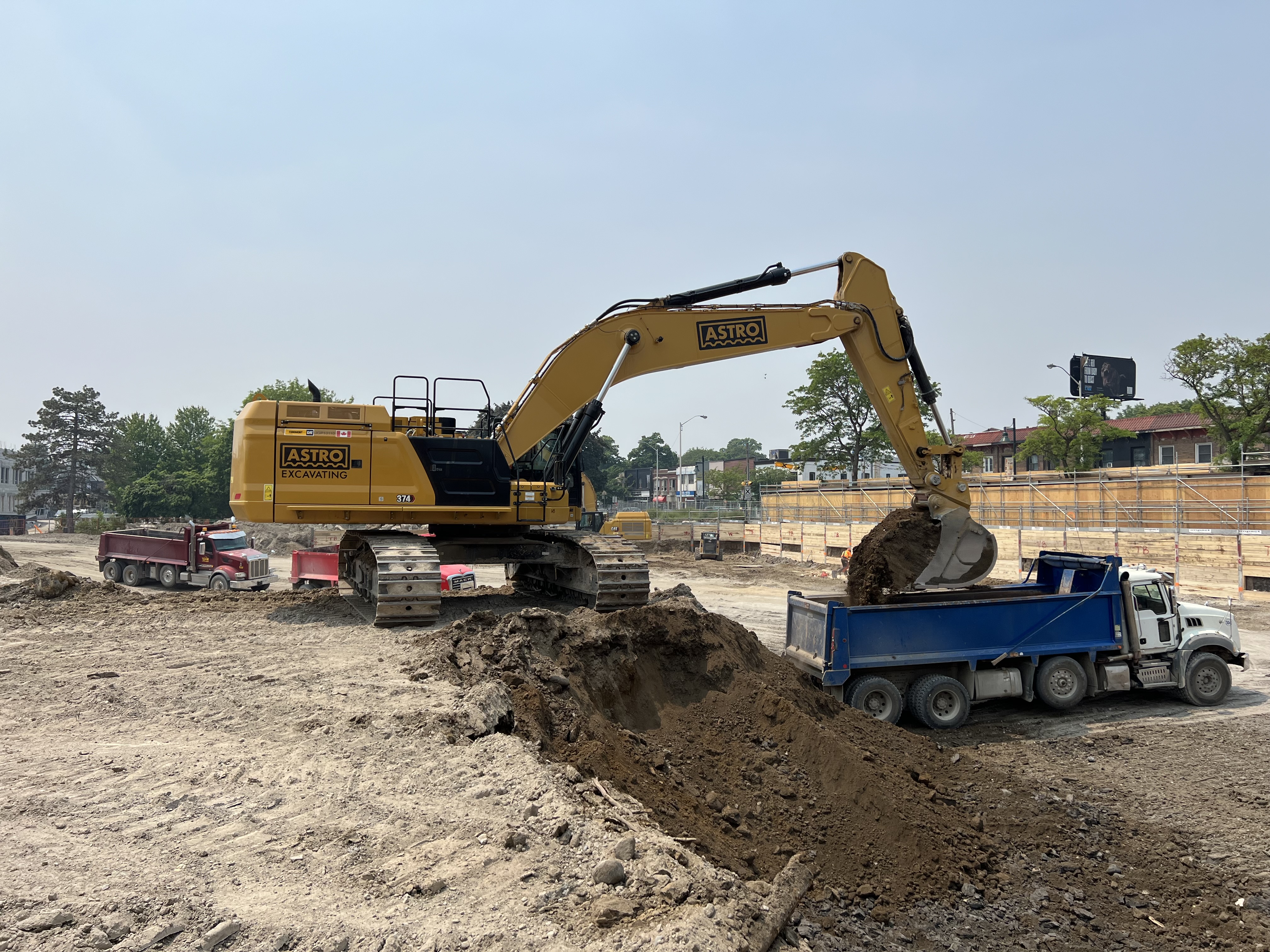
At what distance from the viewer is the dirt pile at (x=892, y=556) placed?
37.4 feet

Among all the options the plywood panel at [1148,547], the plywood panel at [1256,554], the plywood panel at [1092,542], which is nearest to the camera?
the plywood panel at [1256,554]

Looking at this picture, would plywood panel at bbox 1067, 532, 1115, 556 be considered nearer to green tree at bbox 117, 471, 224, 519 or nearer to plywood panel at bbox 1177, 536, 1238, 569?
plywood panel at bbox 1177, 536, 1238, 569

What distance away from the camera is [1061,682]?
11227mm

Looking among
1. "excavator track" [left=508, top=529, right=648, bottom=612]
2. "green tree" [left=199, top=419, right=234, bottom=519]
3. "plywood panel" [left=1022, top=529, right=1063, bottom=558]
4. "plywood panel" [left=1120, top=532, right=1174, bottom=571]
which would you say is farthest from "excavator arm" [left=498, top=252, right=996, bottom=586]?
"green tree" [left=199, top=419, right=234, bottom=519]

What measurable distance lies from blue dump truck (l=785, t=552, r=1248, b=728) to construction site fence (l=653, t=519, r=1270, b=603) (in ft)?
7.66

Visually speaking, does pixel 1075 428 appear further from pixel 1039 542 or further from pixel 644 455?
pixel 644 455

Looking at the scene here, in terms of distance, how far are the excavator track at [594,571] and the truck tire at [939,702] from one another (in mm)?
4083

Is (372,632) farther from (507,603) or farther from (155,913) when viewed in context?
(155,913)

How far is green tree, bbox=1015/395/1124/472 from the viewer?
45.4m

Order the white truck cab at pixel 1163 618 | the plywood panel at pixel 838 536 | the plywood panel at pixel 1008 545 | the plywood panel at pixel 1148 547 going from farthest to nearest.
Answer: the plywood panel at pixel 838 536 < the plywood panel at pixel 1008 545 < the plywood panel at pixel 1148 547 < the white truck cab at pixel 1163 618

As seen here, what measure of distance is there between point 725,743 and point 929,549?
5352 millimetres

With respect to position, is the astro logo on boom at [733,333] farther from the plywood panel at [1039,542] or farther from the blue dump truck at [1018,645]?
the plywood panel at [1039,542]

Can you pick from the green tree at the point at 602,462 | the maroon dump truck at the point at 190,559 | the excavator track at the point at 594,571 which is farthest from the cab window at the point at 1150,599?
the green tree at the point at 602,462

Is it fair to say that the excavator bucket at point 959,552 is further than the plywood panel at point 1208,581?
No
